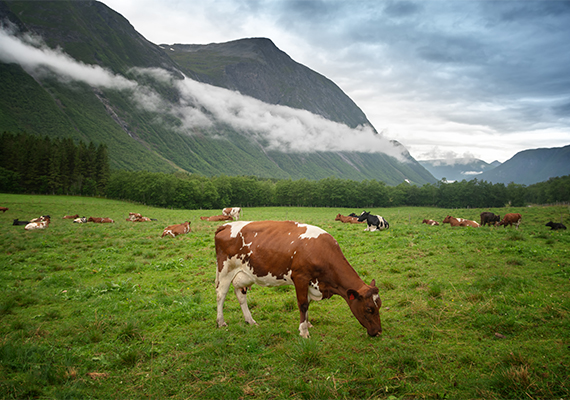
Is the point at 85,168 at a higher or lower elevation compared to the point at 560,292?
higher

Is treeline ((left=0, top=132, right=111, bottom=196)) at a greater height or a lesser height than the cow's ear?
greater

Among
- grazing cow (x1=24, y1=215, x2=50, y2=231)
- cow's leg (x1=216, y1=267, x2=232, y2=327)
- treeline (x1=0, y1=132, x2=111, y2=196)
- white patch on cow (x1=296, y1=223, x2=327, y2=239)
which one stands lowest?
grazing cow (x1=24, y1=215, x2=50, y2=231)

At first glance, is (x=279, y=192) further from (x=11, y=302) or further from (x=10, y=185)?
(x=11, y=302)

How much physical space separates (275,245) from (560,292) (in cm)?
835

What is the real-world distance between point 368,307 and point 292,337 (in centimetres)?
202

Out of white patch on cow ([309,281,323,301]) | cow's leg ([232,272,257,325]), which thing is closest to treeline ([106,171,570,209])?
cow's leg ([232,272,257,325])

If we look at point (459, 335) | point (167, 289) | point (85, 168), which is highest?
point (85, 168)

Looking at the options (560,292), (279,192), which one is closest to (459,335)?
(560,292)

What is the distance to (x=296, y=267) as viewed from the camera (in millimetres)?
6977

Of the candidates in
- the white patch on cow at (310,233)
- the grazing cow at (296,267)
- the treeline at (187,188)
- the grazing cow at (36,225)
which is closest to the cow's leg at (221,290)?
the grazing cow at (296,267)

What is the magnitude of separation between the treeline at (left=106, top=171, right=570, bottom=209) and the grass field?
259ft

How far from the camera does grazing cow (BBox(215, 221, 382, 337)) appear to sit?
672 cm

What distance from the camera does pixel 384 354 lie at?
5.76m

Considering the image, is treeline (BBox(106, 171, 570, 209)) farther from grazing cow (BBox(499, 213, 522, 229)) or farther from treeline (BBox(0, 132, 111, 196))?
grazing cow (BBox(499, 213, 522, 229))
